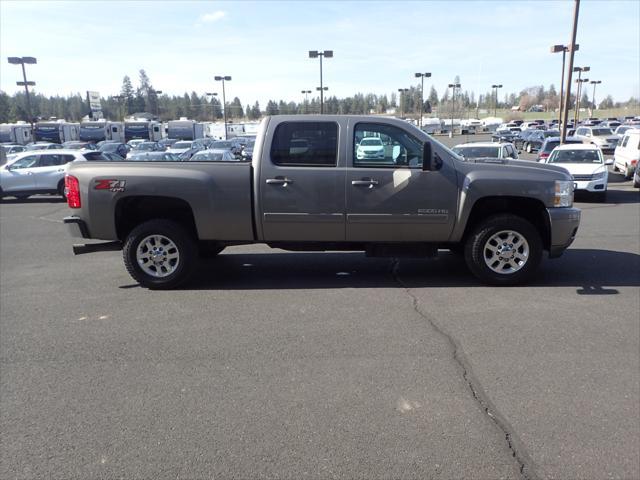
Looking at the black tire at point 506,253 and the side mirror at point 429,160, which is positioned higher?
the side mirror at point 429,160

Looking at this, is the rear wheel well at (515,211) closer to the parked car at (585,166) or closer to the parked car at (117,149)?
the parked car at (585,166)

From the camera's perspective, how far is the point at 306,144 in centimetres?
659

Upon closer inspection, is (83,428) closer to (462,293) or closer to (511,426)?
(511,426)

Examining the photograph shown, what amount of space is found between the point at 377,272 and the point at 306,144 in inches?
81.0

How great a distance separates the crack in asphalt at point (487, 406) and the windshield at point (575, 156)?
13196 millimetres

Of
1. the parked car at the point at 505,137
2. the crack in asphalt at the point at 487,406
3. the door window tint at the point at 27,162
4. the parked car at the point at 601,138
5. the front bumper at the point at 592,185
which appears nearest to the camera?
the crack in asphalt at the point at 487,406

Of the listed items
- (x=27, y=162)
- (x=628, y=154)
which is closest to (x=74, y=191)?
(x=27, y=162)

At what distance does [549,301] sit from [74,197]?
5682 mm

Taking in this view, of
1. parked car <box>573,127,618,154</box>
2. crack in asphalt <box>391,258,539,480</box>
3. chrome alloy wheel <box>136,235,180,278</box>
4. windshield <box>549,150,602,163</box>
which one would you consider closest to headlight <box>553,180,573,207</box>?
crack in asphalt <box>391,258,539,480</box>

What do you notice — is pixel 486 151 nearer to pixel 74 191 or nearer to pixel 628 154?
pixel 628 154

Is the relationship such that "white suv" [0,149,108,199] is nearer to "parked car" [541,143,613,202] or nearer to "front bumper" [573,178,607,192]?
"parked car" [541,143,613,202]

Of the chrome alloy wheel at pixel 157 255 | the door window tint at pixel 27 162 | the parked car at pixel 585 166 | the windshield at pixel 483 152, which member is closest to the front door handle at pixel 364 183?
the chrome alloy wheel at pixel 157 255

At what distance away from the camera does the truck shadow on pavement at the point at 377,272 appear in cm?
683

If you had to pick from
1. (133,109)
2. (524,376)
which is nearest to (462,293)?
(524,376)
